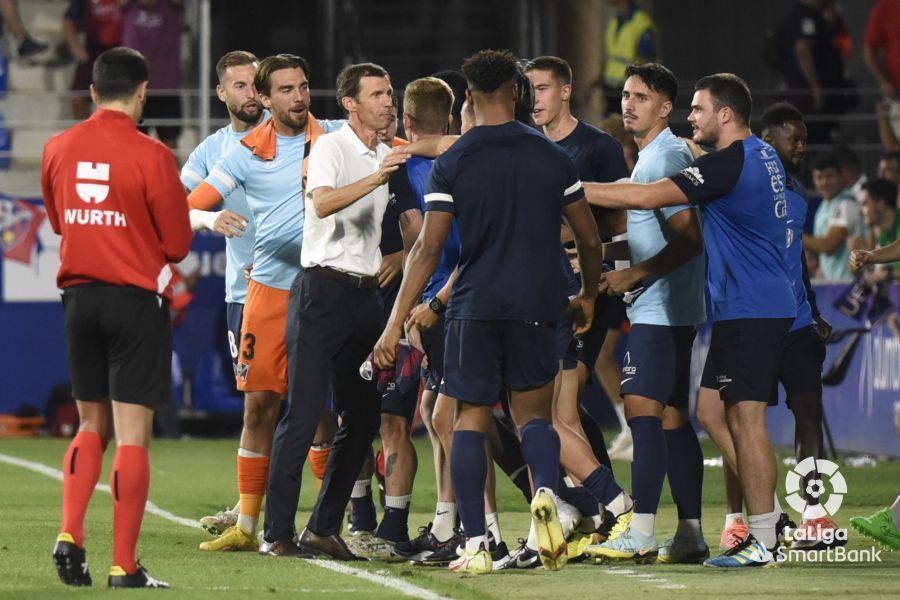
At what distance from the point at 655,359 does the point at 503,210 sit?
1323 millimetres

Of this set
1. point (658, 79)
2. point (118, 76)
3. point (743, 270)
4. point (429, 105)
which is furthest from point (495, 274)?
point (118, 76)

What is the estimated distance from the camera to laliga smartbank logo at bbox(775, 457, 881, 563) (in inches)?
336

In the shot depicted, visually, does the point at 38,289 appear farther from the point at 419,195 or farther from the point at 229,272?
the point at 419,195

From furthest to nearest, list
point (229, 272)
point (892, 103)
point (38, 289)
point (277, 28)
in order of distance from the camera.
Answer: point (277, 28) → point (892, 103) → point (38, 289) → point (229, 272)

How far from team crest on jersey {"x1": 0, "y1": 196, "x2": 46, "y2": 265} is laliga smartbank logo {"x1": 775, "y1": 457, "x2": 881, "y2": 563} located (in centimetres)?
957

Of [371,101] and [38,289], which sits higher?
[371,101]

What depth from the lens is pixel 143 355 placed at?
708 cm

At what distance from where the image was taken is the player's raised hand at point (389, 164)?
306 inches

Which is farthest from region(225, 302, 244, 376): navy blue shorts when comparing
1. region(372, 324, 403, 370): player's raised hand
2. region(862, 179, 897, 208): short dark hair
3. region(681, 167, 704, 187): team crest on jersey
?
region(862, 179, 897, 208): short dark hair

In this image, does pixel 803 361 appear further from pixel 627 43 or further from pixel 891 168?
pixel 627 43

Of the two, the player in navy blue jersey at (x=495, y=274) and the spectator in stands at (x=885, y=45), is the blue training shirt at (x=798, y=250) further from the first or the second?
the spectator in stands at (x=885, y=45)

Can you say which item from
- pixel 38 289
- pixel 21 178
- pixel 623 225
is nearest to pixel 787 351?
pixel 623 225

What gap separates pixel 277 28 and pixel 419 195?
16869 millimetres

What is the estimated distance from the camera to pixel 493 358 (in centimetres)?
759
